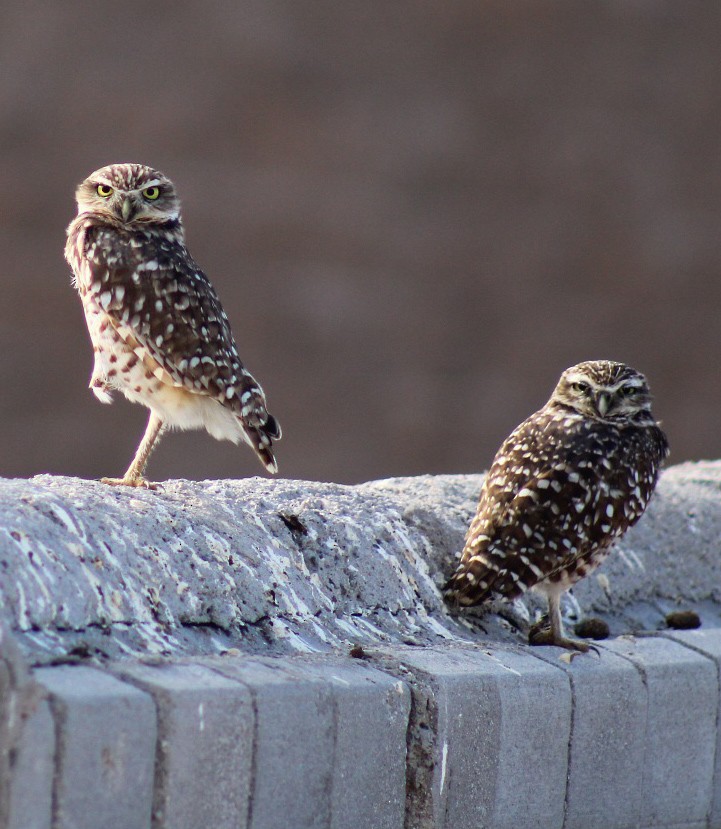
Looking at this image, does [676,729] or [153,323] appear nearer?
[676,729]

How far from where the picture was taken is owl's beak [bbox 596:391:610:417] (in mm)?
4227

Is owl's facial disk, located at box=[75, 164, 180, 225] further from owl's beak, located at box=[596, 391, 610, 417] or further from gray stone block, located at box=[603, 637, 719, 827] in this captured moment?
gray stone block, located at box=[603, 637, 719, 827]

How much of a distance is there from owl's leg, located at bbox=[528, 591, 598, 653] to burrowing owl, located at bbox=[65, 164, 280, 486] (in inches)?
37.8

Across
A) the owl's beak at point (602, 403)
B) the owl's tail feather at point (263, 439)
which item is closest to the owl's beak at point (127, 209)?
the owl's tail feather at point (263, 439)

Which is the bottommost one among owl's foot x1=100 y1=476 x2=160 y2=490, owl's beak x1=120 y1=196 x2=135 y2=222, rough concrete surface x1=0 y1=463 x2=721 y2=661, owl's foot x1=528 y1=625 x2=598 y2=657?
owl's foot x1=528 y1=625 x2=598 y2=657

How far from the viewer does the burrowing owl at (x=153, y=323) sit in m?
4.26

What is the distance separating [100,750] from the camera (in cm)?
233

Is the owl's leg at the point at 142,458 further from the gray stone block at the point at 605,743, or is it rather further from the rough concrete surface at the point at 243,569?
the gray stone block at the point at 605,743

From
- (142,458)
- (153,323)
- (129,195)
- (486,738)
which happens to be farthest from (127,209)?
(486,738)

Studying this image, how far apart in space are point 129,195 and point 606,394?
1642 mm

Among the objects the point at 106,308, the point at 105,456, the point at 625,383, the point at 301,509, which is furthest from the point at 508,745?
the point at 105,456

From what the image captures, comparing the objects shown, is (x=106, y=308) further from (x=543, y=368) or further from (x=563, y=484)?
(x=543, y=368)

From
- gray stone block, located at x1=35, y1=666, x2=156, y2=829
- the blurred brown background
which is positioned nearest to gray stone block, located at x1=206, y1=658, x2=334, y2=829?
gray stone block, located at x1=35, y1=666, x2=156, y2=829

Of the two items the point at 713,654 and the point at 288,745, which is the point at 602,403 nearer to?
the point at 713,654
